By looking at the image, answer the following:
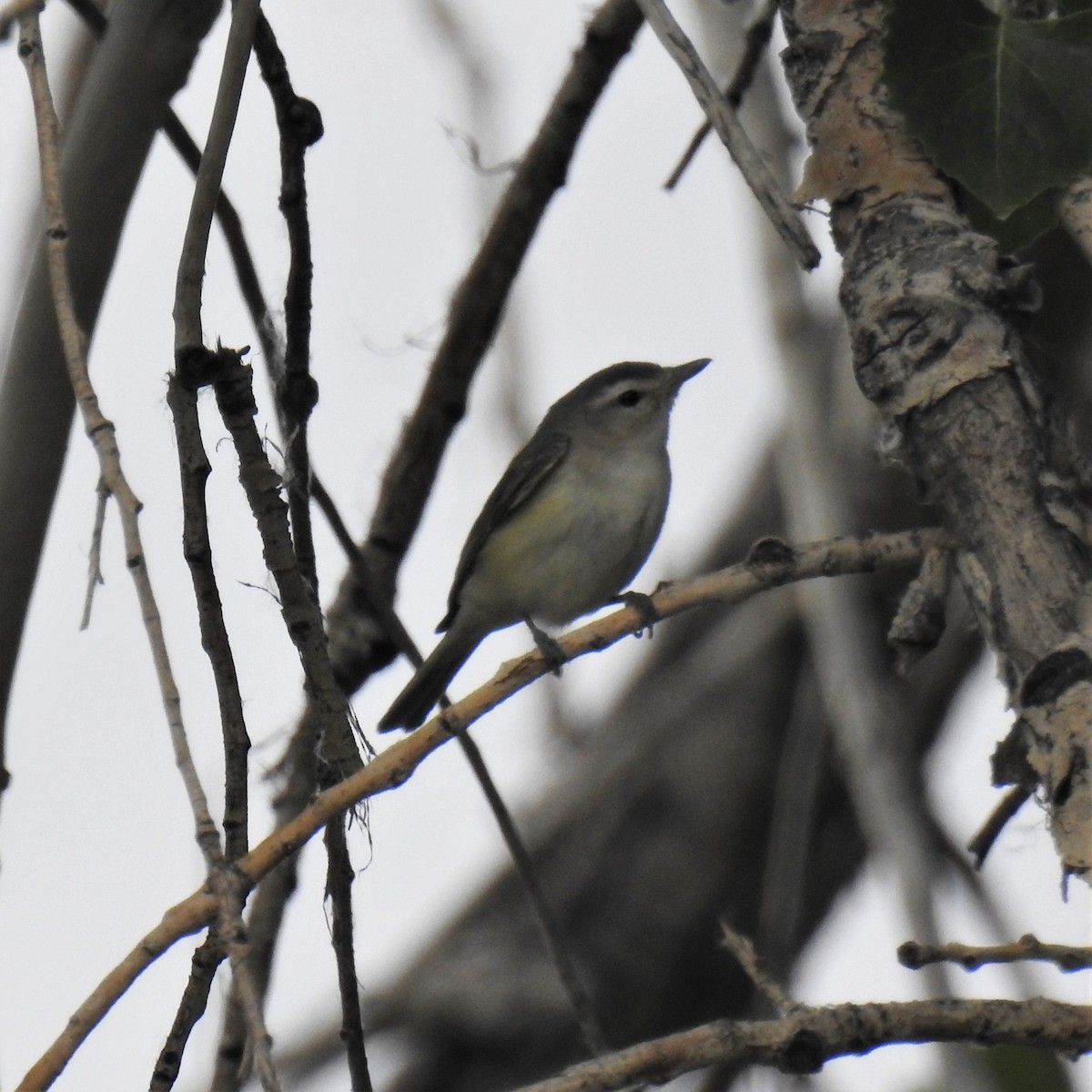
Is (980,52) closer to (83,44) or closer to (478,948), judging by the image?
(83,44)

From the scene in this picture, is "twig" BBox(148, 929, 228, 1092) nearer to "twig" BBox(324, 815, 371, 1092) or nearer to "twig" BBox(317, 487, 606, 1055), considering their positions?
"twig" BBox(324, 815, 371, 1092)

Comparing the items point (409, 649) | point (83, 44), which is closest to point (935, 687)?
point (409, 649)

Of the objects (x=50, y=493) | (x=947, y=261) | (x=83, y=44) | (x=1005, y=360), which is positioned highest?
(x=83, y=44)

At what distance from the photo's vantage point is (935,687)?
19.7 feet

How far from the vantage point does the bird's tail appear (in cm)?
496

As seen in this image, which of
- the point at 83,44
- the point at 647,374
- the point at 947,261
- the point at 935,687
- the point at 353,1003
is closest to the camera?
the point at 353,1003

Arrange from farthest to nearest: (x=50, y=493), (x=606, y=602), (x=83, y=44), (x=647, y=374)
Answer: (x=647, y=374), (x=606, y=602), (x=83, y=44), (x=50, y=493)

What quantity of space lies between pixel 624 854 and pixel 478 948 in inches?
26.6

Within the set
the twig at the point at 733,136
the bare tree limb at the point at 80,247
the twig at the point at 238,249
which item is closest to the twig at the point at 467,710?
the twig at the point at 733,136

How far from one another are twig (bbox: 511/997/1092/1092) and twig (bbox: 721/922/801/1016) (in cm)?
6

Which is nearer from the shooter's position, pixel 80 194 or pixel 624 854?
pixel 80 194

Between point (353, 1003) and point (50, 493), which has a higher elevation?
point (50, 493)

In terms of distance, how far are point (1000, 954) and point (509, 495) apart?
344cm

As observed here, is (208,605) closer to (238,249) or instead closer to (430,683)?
(238,249)
